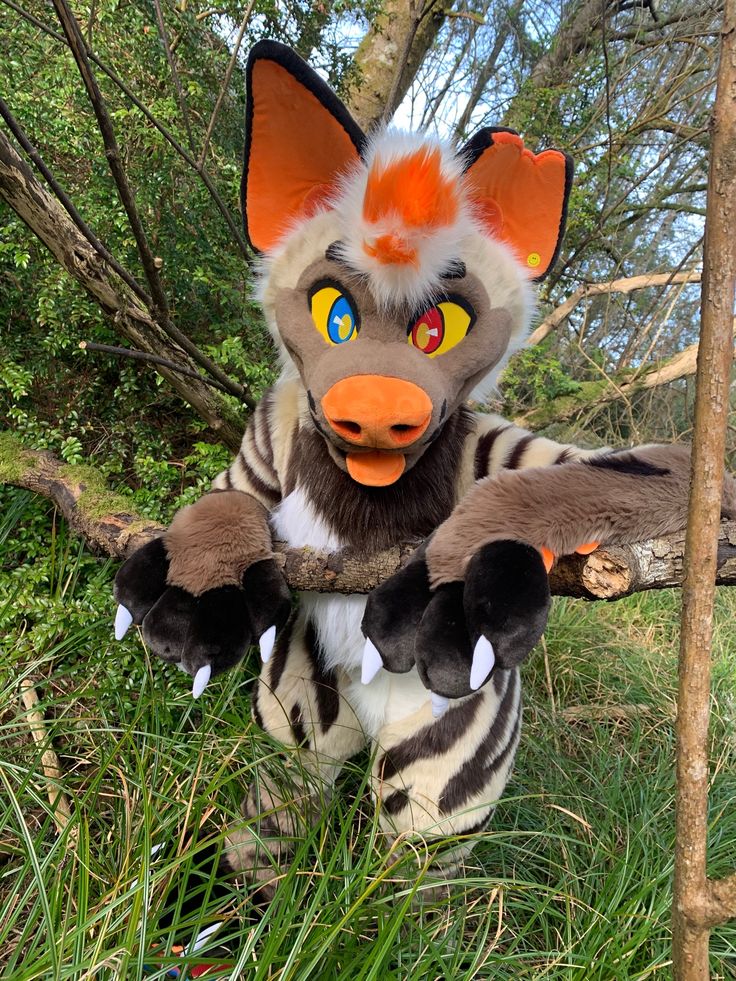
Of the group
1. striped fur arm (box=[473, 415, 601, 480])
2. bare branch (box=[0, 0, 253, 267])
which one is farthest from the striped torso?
bare branch (box=[0, 0, 253, 267])

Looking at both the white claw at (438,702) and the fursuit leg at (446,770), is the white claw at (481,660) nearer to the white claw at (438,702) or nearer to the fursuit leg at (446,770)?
the white claw at (438,702)

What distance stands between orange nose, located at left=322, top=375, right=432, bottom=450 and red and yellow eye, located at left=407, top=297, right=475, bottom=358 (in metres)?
0.14

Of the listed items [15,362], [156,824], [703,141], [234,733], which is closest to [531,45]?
[703,141]

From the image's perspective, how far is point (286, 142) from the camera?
1.18 metres

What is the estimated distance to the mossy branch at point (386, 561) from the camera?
0.91m

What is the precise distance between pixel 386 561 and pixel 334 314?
45 cm

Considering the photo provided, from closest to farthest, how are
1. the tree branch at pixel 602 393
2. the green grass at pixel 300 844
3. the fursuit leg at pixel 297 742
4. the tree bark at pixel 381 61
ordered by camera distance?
the green grass at pixel 300 844 < the fursuit leg at pixel 297 742 < the tree bark at pixel 381 61 < the tree branch at pixel 602 393

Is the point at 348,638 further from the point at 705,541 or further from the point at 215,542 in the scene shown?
the point at 705,541

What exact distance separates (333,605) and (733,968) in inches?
51.0

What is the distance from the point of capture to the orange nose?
95 cm

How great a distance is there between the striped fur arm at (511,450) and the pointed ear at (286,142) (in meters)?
0.57

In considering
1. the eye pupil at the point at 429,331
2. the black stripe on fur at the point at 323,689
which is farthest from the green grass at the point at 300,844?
the eye pupil at the point at 429,331

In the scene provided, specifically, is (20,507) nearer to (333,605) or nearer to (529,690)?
(333,605)

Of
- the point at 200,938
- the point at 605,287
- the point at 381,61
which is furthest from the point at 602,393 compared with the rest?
the point at 200,938
